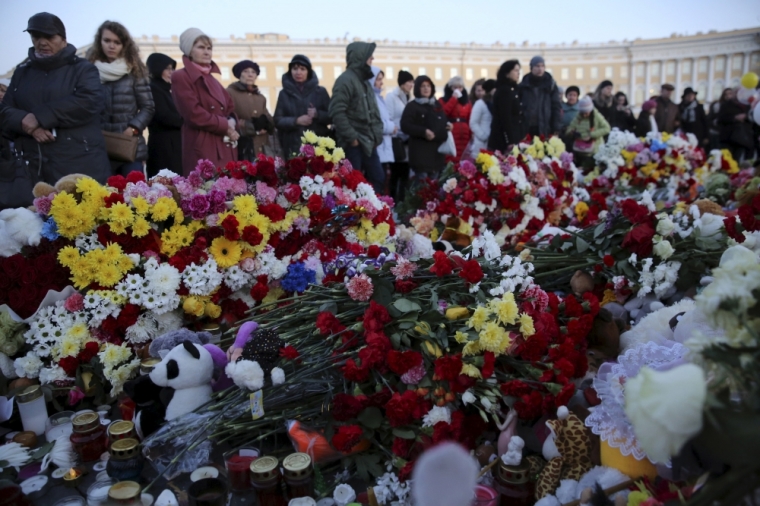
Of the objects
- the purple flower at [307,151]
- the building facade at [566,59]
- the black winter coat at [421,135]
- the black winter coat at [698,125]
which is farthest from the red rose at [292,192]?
the building facade at [566,59]

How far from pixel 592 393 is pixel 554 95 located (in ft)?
21.3

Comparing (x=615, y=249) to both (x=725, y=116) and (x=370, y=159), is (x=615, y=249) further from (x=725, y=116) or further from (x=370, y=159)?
(x=725, y=116)

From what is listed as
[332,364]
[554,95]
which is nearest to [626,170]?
[554,95]

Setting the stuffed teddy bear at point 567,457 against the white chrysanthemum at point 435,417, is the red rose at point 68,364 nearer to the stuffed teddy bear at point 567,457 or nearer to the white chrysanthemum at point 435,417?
the white chrysanthemum at point 435,417

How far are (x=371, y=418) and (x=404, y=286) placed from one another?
636mm

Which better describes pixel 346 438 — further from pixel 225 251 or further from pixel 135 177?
pixel 135 177

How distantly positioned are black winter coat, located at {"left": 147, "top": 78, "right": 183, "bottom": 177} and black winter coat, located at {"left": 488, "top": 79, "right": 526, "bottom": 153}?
12.1 feet

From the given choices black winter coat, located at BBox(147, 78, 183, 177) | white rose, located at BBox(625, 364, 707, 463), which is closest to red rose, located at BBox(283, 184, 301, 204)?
black winter coat, located at BBox(147, 78, 183, 177)

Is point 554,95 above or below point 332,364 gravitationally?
above

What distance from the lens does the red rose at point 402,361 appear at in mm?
2088

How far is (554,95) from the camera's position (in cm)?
774

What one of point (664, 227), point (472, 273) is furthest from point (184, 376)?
point (664, 227)

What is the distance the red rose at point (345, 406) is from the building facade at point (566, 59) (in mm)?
34176

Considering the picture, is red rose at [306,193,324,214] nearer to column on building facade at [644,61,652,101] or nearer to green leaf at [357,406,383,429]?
green leaf at [357,406,383,429]
